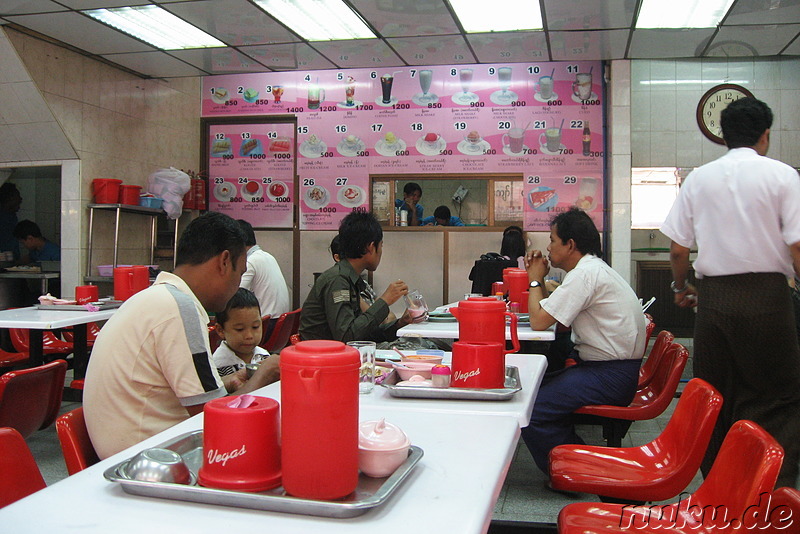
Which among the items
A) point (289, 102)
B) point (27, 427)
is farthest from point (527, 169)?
point (27, 427)

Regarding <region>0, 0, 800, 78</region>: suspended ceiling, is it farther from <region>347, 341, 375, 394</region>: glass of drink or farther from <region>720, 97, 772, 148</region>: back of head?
<region>347, 341, 375, 394</region>: glass of drink

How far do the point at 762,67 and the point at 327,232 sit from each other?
5.26m

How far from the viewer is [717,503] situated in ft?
5.04

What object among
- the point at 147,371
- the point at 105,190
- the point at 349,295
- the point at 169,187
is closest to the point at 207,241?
the point at 147,371

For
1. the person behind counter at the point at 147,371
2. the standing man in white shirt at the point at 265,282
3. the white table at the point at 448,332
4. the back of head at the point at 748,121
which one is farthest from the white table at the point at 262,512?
the standing man in white shirt at the point at 265,282

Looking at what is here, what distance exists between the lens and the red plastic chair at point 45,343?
15.4 feet

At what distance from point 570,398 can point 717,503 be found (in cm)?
145

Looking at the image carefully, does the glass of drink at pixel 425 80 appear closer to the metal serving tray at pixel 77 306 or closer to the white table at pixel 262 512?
the metal serving tray at pixel 77 306

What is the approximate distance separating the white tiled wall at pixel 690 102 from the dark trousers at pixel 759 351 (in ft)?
18.6

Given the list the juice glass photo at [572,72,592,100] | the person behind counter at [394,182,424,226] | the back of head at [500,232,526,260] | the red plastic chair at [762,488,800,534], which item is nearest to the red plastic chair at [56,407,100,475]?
the red plastic chair at [762,488,800,534]

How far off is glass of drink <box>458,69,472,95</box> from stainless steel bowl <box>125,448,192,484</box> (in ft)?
22.1

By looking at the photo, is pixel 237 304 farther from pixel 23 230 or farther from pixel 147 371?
pixel 23 230

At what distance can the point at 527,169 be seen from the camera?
7.29 meters

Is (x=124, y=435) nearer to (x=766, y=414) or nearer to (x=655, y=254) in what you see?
(x=766, y=414)
